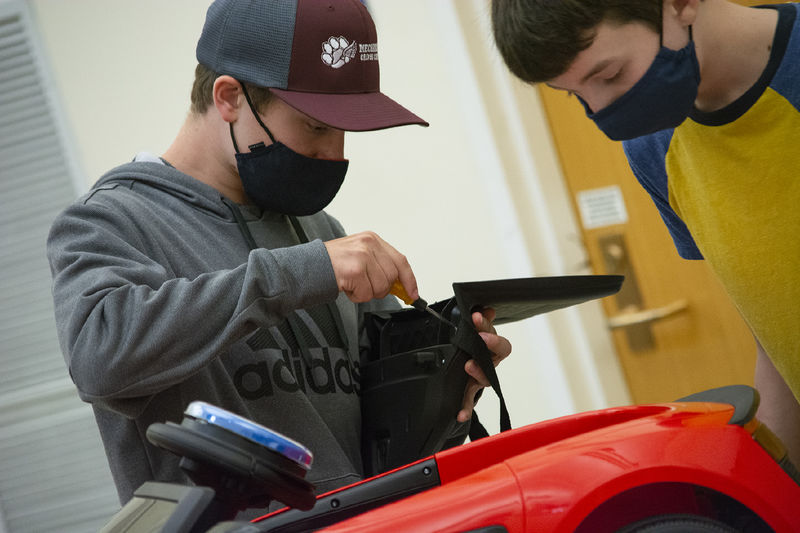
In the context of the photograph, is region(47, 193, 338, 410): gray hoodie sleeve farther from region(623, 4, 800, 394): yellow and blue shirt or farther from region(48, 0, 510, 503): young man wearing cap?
region(623, 4, 800, 394): yellow and blue shirt

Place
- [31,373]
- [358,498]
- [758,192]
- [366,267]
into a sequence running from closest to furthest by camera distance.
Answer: [358,498] → [366,267] → [758,192] → [31,373]

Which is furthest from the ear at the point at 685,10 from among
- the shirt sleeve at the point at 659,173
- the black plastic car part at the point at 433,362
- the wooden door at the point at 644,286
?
the wooden door at the point at 644,286

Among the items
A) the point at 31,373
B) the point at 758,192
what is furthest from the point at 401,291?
the point at 31,373

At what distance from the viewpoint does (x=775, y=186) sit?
39.6 inches

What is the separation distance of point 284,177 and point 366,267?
0.31 metres

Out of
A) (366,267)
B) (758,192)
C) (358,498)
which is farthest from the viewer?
(758,192)

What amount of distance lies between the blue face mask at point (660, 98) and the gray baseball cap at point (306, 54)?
282 mm

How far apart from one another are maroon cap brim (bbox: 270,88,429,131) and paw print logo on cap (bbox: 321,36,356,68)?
0.04 m

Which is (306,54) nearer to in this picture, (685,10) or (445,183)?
(685,10)

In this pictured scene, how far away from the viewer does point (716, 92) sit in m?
1.03

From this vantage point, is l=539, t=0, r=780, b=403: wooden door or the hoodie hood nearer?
the hoodie hood

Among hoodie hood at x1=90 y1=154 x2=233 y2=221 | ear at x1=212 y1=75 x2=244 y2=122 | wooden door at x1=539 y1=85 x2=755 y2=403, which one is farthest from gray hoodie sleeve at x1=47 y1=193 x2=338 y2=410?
wooden door at x1=539 y1=85 x2=755 y2=403

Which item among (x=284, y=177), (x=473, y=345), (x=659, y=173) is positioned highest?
(x=284, y=177)

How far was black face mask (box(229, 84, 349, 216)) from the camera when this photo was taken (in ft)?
3.81
